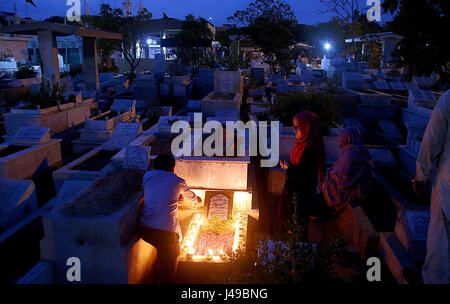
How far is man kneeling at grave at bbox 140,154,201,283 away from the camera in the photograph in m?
3.29

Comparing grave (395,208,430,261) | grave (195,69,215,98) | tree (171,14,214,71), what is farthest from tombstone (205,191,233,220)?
tree (171,14,214,71)

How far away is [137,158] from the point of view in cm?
448

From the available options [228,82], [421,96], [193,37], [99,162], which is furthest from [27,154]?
[193,37]

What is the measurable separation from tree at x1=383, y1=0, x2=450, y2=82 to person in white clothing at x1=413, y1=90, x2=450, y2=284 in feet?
7.43

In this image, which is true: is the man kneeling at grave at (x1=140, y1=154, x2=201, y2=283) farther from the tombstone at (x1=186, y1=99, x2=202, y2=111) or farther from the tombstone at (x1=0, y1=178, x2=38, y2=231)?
the tombstone at (x1=186, y1=99, x2=202, y2=111)

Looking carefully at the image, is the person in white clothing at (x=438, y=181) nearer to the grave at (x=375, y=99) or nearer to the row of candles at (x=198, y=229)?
the row of candles at (x=198, y=229)

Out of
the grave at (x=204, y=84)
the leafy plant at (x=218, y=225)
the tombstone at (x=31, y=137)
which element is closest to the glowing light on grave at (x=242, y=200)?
the leafy plant at (x=218, y=225)

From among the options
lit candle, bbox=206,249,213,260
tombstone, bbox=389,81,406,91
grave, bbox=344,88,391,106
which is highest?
tombstone, bbox=389,81,406,91

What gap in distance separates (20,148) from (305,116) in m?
5.95

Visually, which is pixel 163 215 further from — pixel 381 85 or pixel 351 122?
pixel 381 85

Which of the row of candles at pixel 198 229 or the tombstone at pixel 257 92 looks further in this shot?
the tombstone at pixel 257 92

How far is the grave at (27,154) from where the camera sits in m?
6.32

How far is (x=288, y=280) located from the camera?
2.54 metres
